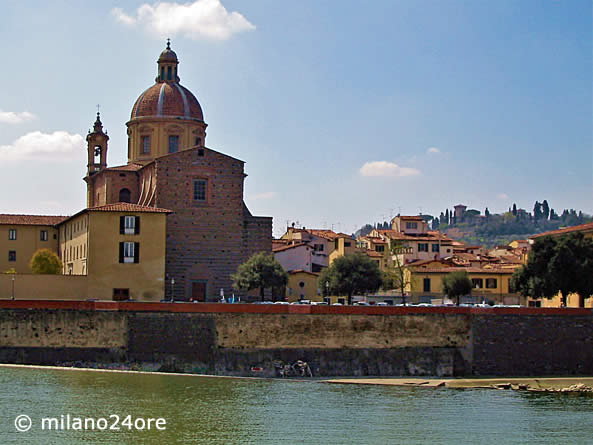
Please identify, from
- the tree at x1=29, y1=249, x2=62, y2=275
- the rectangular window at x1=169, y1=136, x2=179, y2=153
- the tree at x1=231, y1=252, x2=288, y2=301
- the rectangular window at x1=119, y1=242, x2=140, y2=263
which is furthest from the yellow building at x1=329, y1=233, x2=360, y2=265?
the rectangular window at x1=119, y1=242, x2=140, y2=263

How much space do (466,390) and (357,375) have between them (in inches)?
181

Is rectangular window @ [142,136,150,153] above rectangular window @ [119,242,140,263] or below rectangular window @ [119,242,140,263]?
above

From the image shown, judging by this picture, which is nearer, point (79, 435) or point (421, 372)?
point (79, 435)

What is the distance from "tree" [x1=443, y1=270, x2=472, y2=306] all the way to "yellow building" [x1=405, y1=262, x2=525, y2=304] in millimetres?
3111

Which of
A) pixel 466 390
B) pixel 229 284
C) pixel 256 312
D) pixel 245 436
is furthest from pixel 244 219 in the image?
pixel 245 436

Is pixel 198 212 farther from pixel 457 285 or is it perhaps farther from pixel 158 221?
pixel 457 285

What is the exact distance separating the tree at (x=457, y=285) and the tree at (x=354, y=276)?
6.12m

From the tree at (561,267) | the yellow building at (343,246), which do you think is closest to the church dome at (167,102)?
the yellow building at (343,246)

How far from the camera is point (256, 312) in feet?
123

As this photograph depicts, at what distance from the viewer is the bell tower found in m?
61.6

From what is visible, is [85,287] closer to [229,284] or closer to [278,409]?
[229,284]

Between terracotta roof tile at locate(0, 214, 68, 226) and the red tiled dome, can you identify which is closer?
terracotta roof tile at locate(0, 214, 68, 226)

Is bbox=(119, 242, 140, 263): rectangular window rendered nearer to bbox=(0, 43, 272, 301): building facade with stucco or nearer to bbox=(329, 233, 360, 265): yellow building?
bbox=(0, 43, 272, 301): building facade with stucco

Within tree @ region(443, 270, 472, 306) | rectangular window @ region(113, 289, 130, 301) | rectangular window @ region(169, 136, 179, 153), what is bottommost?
rectangular window @ region(113, 289, 130, 301)
